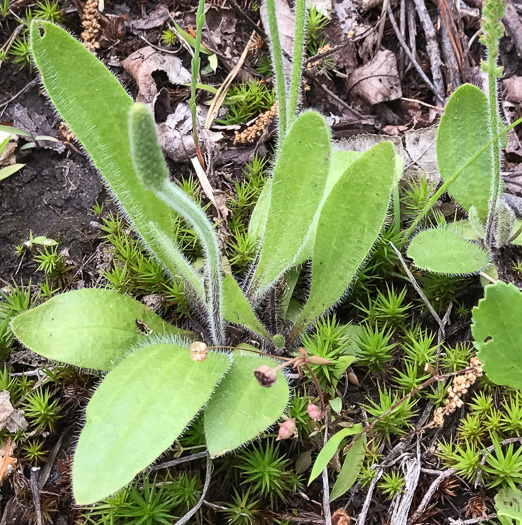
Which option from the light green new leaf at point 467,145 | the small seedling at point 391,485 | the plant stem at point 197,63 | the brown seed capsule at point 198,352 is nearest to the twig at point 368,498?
the small seedling at point 391,485

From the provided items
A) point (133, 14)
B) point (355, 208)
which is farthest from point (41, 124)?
point (355, 208)

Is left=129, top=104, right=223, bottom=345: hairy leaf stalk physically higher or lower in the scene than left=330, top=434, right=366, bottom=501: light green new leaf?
higher

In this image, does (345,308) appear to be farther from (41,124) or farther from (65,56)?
(41,124)

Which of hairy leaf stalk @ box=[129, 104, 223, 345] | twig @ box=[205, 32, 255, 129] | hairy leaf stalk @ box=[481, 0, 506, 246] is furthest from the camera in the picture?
twig @ box=[205, 32, 255, 129]

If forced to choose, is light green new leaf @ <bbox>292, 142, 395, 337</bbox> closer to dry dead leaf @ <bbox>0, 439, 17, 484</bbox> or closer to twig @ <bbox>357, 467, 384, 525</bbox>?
twig @ <bbox>357, 467, 384, 525</bbox>

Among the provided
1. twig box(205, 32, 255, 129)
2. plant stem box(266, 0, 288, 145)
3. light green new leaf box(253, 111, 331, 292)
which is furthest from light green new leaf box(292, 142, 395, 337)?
twig box(205, 32, 255, 129)

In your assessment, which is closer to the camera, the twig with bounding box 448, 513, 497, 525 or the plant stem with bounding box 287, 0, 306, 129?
the twig with bounding box 448, 513, 497, 525

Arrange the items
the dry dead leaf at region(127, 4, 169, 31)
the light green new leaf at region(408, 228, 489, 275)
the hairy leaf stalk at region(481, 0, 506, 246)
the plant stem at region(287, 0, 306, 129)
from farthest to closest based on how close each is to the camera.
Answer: the dry dead leaf at region(127, 4, 169, 31) → the light green new leaf at region(408, 228, 489, 275) → the plant stem at region(287, 0, 306, 129) → the hairy leaf stalk at region(481, 0, 506, 246)

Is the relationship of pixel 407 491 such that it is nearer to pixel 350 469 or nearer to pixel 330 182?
pixel 350 469
